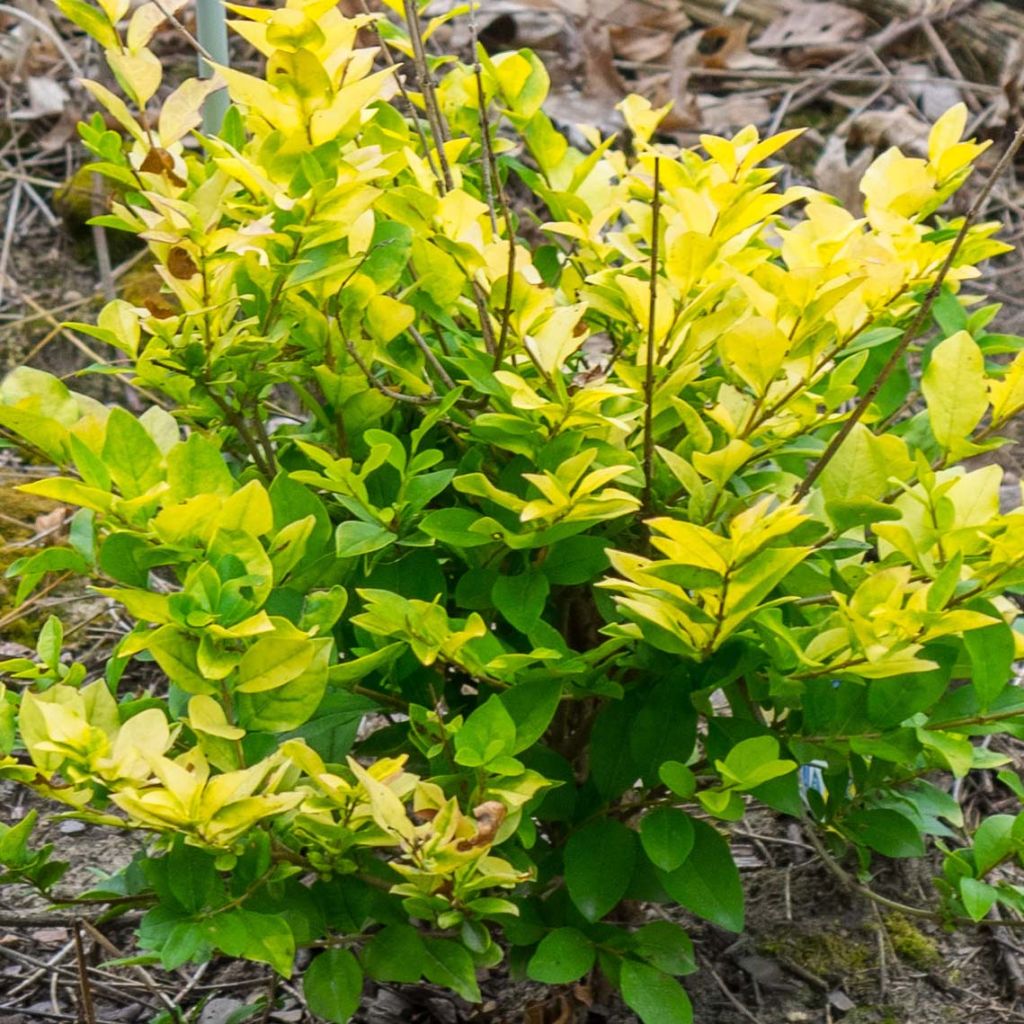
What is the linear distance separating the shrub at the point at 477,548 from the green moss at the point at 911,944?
0.41 metres

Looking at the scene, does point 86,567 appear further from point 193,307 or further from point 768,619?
point 768,619

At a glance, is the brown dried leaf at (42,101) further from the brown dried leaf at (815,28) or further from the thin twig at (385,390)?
the thin twig at (385,390)

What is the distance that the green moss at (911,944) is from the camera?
1.74m

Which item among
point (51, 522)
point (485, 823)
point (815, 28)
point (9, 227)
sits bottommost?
point (9, 227)

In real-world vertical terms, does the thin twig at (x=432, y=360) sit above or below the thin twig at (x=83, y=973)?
above

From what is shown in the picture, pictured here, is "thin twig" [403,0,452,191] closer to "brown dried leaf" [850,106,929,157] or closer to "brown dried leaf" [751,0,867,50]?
"brown dried leaf" [850,106,929,157]

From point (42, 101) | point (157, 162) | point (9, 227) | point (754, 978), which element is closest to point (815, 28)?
point (42, 101)

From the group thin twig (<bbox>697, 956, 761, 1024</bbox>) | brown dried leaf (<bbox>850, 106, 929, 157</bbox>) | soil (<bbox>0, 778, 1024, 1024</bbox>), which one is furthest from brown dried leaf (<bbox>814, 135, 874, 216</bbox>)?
thin twig (<bbox>697, 956, 761, 1024</bbox>)

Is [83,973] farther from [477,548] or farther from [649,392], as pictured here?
[649,392]

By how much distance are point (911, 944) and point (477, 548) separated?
94cm

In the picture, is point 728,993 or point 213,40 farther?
point 213,40

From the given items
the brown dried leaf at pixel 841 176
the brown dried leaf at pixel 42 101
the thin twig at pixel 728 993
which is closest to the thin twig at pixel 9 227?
the brown dried leaf at pixel 42 101

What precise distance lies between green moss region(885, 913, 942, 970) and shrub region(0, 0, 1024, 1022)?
414 millimetres

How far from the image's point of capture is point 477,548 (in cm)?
125
